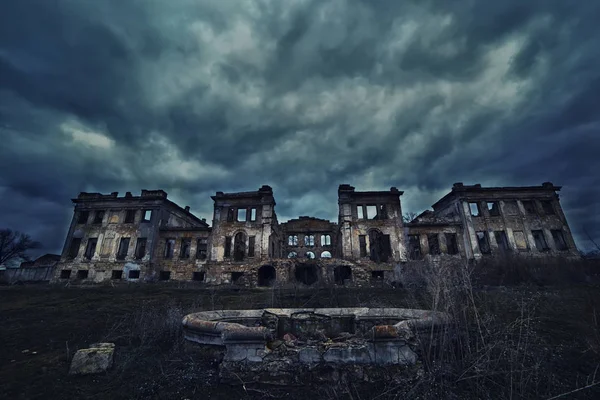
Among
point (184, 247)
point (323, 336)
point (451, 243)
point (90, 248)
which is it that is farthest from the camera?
point (184, 247)

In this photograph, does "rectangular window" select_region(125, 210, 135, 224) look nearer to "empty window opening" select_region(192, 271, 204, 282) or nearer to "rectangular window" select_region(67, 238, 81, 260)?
"rectangular window" select_region(67, 238, 81, 260)

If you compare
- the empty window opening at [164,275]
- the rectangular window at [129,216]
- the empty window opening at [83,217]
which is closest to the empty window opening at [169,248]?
the empty window opening at [164,275]

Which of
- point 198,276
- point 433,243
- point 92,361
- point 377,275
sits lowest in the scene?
point 92,361

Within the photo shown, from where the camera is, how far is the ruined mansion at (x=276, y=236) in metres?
23.1

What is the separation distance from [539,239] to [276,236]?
24.6 metres

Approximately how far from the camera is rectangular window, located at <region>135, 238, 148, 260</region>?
25.5m

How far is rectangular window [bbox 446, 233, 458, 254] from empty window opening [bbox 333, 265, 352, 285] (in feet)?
31.8

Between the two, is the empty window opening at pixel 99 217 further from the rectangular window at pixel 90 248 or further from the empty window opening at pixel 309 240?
the empty window opening at pixel 309 240

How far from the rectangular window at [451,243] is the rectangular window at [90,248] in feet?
110

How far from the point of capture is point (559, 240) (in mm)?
24547

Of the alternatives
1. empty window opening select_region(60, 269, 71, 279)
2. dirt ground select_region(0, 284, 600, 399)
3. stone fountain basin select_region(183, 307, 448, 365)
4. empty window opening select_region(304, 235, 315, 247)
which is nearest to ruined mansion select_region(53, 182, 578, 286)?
empty window opening select_region(60, 269, 71, 279)

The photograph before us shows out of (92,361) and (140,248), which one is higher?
(140,248)

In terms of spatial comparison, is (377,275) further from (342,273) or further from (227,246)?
(227,246)

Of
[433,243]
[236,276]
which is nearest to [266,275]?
[236,276]
